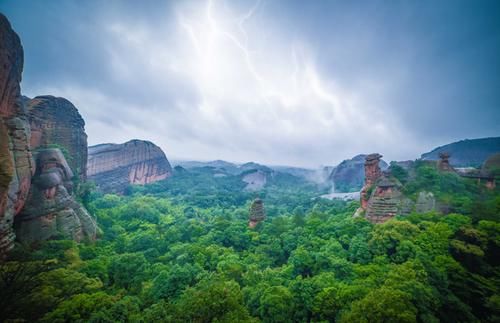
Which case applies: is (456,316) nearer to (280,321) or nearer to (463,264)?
(463,264)

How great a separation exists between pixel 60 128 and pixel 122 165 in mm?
34516

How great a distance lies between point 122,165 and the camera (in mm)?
63062

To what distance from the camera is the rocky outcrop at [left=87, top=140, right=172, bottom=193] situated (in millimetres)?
57562

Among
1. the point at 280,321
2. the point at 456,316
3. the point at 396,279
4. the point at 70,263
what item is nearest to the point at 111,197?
the point at 70,263

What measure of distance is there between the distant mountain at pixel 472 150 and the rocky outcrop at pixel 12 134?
109m

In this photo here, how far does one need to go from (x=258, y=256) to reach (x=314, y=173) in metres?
127

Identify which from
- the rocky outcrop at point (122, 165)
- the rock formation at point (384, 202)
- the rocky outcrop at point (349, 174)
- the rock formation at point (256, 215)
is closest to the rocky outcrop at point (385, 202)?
the rock formation at point (384, 202)

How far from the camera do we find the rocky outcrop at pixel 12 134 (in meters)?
15.3

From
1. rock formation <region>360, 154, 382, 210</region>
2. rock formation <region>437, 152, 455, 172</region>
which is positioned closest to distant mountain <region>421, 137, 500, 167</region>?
rock formation <region>437, 152, 455, 172</region>

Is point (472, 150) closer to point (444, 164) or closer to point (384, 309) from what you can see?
point (444, 164)

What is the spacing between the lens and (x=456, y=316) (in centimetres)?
1360

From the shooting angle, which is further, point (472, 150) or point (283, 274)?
point (472, 150)

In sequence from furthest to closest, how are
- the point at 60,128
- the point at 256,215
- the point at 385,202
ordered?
the point at 256,215 < the point at 60,128 < the point at 385,202

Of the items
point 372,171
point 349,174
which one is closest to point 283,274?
point 372,171
